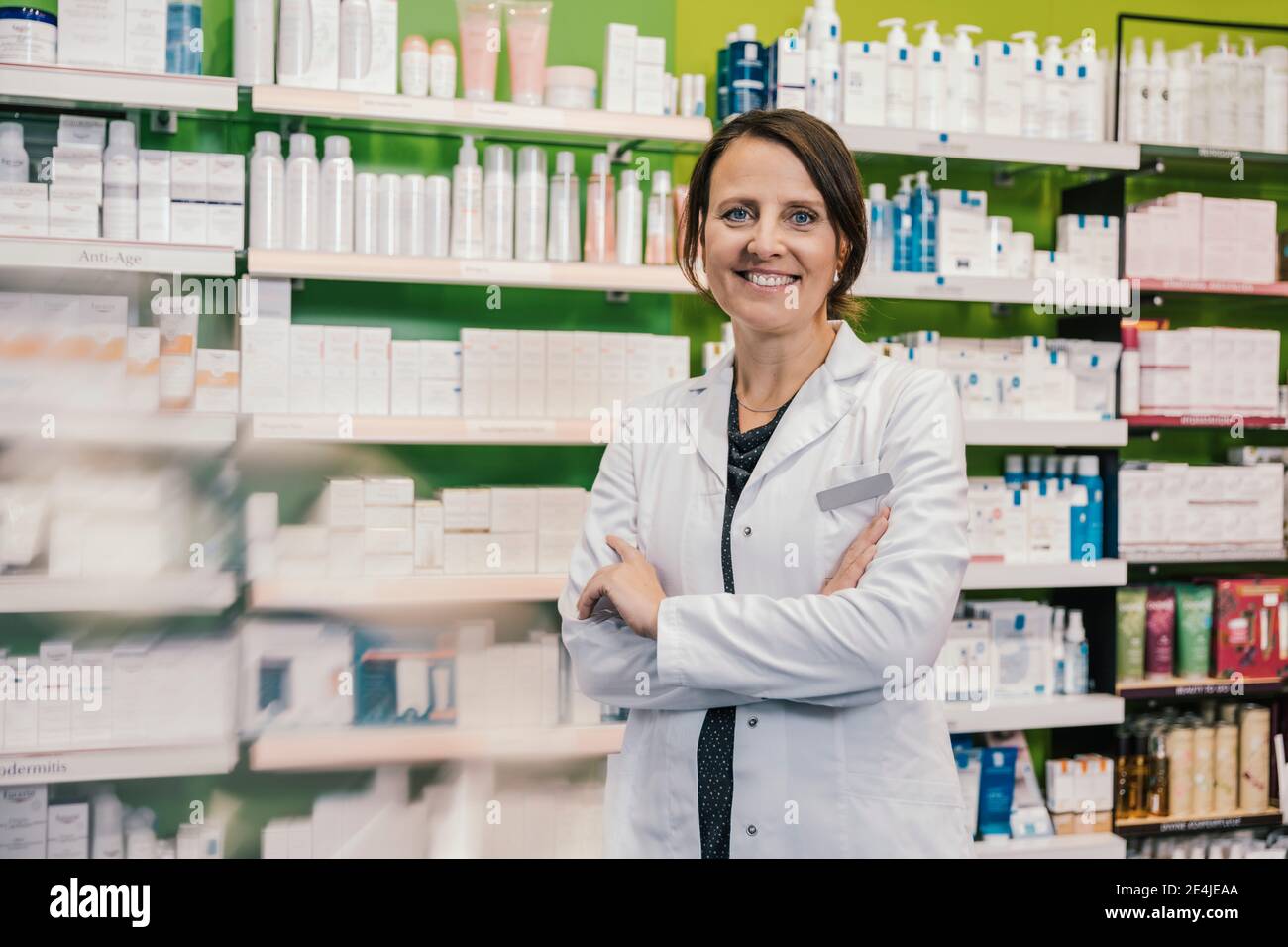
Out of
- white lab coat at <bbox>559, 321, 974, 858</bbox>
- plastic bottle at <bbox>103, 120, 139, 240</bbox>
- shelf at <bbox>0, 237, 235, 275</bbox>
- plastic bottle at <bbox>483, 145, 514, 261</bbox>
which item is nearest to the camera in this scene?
white lab coat at <bbox>559, 321, 974, 858</bbox>

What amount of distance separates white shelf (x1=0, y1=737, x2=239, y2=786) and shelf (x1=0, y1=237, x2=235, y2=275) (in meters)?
1.19

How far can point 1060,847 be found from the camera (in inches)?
135

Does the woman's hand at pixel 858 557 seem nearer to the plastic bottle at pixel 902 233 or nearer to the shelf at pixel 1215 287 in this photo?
the plastic bottle at pixel 902 233

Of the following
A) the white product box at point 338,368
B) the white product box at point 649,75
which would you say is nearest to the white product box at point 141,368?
the white product box at point 338,368

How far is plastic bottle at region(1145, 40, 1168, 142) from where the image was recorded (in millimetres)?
3479

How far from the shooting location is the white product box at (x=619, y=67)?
10.2 feet

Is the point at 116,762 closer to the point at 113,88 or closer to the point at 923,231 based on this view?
the point at 113,88

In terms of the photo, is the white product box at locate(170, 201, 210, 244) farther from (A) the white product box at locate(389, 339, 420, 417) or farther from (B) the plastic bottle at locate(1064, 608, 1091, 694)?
(B) the plastic bottle at locate(1064, 608, 1091, 694)

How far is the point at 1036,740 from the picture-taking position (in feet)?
12.7

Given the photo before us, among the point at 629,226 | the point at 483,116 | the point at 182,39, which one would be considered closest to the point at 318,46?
the point at 182,39

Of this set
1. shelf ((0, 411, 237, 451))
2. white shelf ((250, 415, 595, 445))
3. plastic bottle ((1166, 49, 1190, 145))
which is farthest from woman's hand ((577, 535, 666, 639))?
plastic bottle ((1166, 49, 1190, 145))

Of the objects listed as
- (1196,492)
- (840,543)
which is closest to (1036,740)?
(1196,492)

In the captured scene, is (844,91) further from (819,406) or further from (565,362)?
(819,406)

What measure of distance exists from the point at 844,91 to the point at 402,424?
156 centimetres
